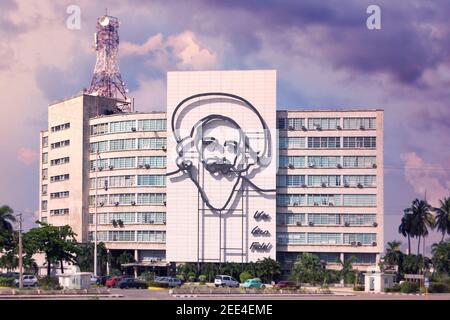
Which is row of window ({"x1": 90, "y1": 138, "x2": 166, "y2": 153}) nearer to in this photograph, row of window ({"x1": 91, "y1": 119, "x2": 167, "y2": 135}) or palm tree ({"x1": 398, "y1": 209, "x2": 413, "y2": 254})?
row of window ({"x1": 91, "y1": 119, "x2": 167, "y2": 135})

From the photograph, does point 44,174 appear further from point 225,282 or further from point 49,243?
point 225,282

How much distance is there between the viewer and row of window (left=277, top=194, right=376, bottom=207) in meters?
112

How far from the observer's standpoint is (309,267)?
4097 inches

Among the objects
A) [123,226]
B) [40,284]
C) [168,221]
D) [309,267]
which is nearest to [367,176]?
[309,267]

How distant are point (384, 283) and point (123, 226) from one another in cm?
5241

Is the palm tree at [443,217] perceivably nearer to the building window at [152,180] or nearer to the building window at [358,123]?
the building window at [358,123]

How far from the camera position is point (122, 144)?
11844 centimetres

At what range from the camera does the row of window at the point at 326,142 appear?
111688 mm

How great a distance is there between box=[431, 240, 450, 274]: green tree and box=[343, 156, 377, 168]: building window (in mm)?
15669

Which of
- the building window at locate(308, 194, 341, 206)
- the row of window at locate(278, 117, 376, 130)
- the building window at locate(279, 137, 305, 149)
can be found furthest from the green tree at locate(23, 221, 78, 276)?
the row of window at locate(278, 117, 376, 130)

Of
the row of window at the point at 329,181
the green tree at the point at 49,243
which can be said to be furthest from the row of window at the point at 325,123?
the green tree at the point at 49,243

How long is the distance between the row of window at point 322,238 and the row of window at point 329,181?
23.7 feet
